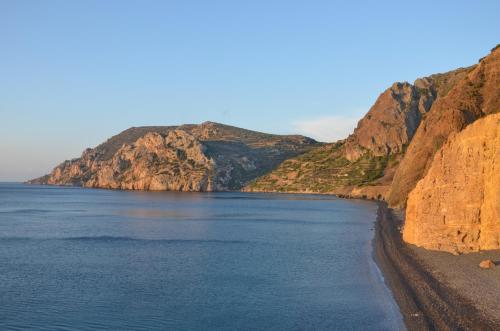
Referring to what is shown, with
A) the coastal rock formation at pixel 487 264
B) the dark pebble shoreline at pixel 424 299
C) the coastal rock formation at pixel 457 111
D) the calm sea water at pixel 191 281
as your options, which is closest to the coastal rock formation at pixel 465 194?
the dark pebble shoreline at pixel 424 299

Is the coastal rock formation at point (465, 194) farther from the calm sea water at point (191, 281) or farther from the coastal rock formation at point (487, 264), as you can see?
the calm sea water at point (191, 281)

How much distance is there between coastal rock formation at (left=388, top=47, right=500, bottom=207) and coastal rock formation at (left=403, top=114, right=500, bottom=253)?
3958 cm

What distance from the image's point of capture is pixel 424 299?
37469 mm

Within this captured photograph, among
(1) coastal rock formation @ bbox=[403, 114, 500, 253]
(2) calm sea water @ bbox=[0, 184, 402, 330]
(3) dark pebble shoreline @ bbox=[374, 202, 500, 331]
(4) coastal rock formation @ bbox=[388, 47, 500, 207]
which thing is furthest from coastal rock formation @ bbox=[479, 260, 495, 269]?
(4) coastal rock formation @ bbox=[388, 47, 500, 207]

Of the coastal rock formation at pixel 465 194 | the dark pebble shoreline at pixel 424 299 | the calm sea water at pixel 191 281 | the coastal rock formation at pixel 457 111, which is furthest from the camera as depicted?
the coastal rock formation at pixel 457 111

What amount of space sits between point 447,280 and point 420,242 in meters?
17.2

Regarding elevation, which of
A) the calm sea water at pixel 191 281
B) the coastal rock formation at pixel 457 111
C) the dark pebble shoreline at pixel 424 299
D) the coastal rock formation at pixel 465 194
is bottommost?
the calm sea water at pixel 191 281

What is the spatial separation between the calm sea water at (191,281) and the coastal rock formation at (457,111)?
3290 centimetres

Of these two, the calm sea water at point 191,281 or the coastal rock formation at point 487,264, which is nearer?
the calm sea water at point 191,281

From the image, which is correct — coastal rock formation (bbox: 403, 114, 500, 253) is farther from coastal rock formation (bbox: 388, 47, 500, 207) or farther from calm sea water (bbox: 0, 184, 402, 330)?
coastal rock formation (bbox: 388, 47, 500, 207)

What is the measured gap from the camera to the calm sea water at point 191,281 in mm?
34656

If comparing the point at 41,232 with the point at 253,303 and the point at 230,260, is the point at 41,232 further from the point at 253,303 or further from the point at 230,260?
the point at 253,303

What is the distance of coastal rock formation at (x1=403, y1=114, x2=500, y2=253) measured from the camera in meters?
48.2

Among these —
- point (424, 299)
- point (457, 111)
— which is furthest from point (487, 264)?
point (457, 111)
